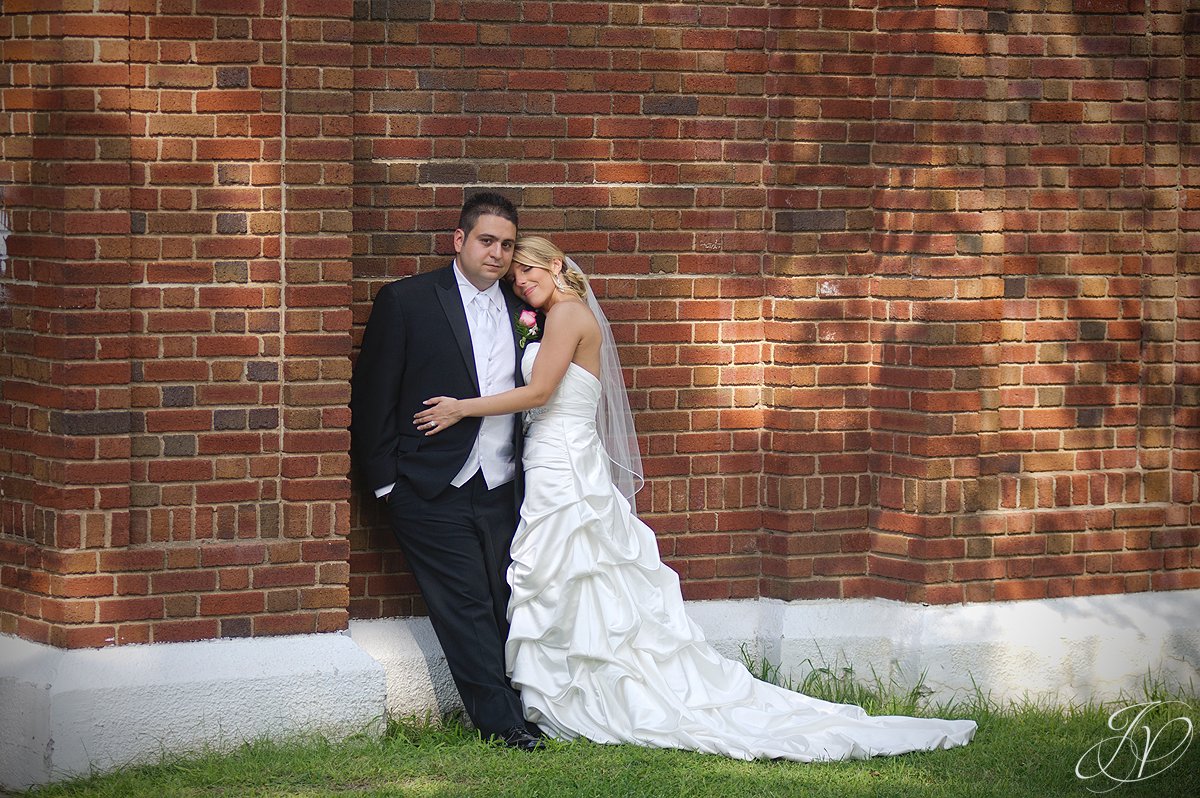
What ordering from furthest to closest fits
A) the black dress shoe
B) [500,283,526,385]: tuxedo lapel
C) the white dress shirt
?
[500,283,526,385]: tuxedo lapel, the white dress shirt, the black dress shoe

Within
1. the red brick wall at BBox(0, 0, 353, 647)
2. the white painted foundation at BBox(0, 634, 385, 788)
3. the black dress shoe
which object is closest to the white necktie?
the red brick wall at BBox(0, 0, 353, 647)

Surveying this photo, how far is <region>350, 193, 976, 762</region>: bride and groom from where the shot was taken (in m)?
5.77

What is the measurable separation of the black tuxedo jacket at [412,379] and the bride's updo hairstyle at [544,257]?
0.31m

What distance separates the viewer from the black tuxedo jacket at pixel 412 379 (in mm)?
5781

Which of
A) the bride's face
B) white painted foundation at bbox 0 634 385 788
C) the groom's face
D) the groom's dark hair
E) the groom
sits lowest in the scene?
white painted foundation at bbox 0 634 385 788

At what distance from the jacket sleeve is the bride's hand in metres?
0.14

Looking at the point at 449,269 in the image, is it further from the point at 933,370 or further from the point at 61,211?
the point at 933,370

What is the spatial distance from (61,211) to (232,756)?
2201 millimetres

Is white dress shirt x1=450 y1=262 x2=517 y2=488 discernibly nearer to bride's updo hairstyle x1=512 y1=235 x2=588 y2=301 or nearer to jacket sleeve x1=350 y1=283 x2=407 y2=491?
bride's updo hairstyle x1=512 y1=235 x2=588 y2=301

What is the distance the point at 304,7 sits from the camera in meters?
5.52

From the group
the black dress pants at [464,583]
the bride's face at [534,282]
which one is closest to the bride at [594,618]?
the bride's face at [534,282]

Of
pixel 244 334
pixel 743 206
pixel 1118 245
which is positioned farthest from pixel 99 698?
pixel 1118 245

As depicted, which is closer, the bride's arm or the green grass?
the green grass

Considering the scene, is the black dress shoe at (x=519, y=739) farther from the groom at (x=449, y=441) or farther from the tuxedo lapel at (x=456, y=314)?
the tuxedo lapel at (x=456, y=314)
